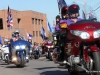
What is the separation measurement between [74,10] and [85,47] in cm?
164

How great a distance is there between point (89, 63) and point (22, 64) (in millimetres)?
7778

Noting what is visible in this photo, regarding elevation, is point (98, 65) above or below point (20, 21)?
below

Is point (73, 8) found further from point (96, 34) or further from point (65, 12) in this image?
point (96, 34)

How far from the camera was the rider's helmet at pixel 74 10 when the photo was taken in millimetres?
8516

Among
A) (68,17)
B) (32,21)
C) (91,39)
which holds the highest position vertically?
(32,21)

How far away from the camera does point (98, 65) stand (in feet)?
22.4

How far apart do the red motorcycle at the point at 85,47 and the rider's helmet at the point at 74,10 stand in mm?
961

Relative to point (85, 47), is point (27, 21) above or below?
above

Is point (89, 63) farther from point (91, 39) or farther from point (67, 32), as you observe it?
point (67, 32)

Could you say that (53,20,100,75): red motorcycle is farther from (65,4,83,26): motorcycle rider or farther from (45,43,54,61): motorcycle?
(45,43,54,61): motorcycle

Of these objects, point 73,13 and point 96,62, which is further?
point 73,13

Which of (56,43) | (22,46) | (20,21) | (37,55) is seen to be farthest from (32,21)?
(56,43)

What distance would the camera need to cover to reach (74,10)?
8586 millimetres

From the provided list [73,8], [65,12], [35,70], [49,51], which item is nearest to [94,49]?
[73,8]
